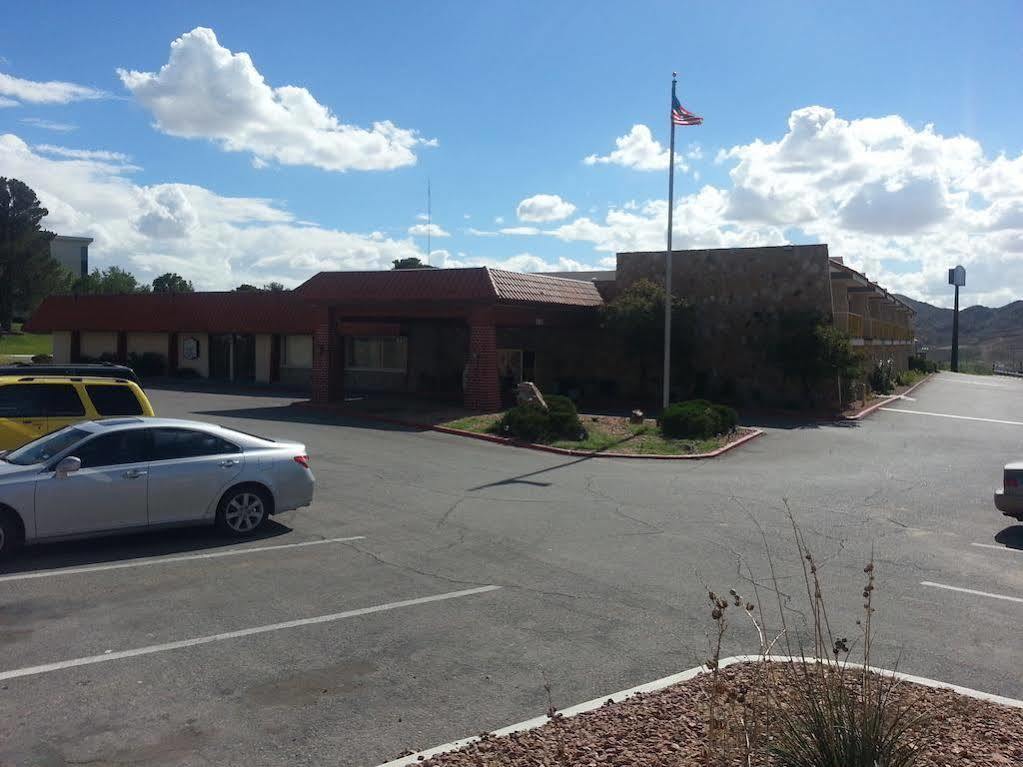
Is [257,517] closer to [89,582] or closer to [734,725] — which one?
[89,582]

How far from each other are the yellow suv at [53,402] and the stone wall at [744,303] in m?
23.6

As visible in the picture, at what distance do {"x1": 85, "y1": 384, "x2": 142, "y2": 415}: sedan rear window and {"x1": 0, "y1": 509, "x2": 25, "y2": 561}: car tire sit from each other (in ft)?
14.5

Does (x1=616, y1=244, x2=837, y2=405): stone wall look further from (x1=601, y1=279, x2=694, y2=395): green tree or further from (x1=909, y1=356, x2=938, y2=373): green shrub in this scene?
(x1=909, y1=356, x2=938, y2=373): green shrub

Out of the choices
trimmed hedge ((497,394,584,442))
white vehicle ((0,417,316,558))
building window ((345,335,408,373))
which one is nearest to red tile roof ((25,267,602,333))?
building window ((345,335,408,373))

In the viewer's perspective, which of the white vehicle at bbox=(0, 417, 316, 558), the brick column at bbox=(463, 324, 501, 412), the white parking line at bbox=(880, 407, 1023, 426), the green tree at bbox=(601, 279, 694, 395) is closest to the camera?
the white vehicle at bbox=(0, 417, 316, 558)

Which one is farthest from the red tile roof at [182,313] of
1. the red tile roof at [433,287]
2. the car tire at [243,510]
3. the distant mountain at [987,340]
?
the distant mountain at [987,340]

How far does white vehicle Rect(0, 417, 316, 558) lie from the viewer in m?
9.56

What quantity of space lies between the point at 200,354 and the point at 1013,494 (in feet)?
127

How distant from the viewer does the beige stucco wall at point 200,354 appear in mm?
43969

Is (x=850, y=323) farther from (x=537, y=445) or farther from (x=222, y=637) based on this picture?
(x=222, y=637)

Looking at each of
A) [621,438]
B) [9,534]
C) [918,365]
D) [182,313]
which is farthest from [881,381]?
[9,534]

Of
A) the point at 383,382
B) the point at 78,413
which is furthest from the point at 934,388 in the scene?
the point at 78,413

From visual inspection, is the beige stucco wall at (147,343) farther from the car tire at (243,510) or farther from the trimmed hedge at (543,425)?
the car tire at (243,510)

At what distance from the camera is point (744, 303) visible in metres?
33.6
